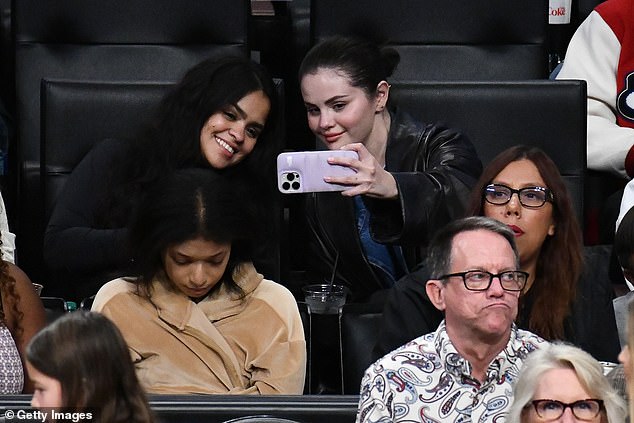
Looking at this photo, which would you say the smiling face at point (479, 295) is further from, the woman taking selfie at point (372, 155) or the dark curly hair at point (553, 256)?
the woman taking selfie at point (372, 155)

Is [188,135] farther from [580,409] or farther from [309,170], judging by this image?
[580,409]

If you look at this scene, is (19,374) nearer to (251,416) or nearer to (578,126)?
(251,416)

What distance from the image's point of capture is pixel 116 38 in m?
3.26

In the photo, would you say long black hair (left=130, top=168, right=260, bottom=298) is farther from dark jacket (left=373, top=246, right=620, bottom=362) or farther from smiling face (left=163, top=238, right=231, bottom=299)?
dark jacket (left=373, top=246, right=620, bottom=362)

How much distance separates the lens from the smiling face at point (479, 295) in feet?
6.29

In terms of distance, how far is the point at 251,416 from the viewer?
1.84 meters

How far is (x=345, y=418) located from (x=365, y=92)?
934mm

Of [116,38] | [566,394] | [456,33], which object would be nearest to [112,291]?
[566,394]

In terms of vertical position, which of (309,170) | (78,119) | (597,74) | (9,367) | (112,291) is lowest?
(9,367)

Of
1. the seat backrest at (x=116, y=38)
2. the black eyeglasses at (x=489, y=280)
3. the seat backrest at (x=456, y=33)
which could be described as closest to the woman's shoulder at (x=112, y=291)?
the black eyeglasses at (x=489, y=280)

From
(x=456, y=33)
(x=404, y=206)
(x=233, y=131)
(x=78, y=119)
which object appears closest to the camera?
(x=404, y=206)

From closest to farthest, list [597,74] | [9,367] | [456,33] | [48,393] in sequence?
1. [48,393]
2. [9,367]
3. [597,74]
4. [456,33]

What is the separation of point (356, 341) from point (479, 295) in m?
0.47

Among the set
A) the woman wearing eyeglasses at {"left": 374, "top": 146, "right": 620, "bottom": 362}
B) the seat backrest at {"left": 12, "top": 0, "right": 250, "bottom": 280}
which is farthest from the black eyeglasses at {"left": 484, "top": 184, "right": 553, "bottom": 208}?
the seat backrest at {"left": 12, "top": 0, "right": 250, "bottom": 280}
